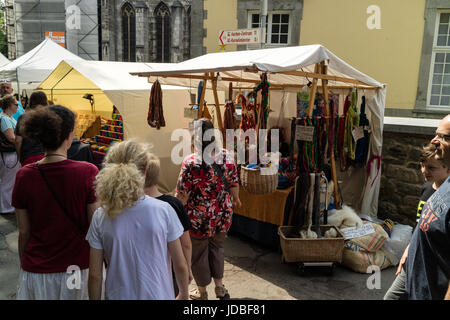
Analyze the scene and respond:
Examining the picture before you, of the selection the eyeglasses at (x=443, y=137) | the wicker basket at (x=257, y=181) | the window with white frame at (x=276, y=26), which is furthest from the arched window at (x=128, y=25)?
the eyeglasses at (x=443, y=137)

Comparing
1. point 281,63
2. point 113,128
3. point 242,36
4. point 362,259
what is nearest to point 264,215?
point 362,259

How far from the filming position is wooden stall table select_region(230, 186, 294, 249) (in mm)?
4312

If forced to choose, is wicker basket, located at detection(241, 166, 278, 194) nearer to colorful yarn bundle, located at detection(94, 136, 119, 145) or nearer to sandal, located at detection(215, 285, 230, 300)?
sandal, located at detection(215, 285, 230, 300)

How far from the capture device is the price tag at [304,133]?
3.95 meters

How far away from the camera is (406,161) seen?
5.16 meters

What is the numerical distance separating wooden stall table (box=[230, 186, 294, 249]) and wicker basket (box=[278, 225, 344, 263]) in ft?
1.76

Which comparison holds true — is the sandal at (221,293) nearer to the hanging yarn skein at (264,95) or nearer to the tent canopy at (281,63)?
the hanging yarn skein at (264,95)

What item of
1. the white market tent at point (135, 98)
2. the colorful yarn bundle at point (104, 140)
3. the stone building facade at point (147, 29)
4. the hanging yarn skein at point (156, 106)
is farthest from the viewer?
the stone building facade at point (147, 29)

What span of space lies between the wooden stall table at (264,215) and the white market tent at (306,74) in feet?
4.48

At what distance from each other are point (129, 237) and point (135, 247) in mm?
57

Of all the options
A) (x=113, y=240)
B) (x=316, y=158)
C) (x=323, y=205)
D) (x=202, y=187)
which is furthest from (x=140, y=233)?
(x=323, y=205)

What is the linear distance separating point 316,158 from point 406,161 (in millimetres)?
1842

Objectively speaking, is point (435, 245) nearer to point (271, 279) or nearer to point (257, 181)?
point (257, 181)
